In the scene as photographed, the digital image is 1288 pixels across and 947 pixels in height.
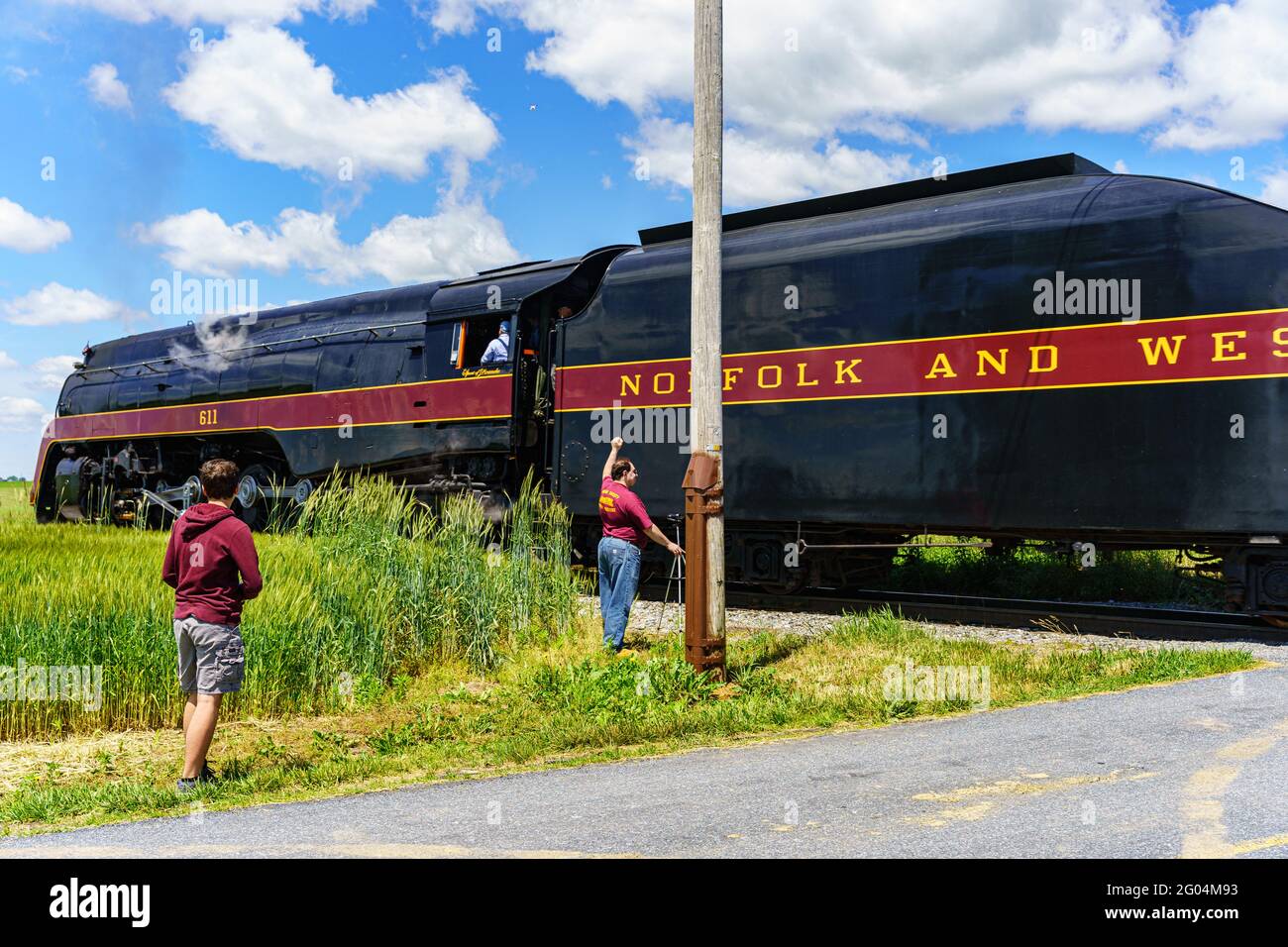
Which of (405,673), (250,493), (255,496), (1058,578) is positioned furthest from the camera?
(250,493)

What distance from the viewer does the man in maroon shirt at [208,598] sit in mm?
5363

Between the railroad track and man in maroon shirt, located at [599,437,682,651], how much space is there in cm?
294

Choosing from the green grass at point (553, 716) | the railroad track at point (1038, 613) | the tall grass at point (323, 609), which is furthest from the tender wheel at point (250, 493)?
the green grass at point (553, 716)

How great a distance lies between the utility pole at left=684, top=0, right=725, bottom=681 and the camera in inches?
302

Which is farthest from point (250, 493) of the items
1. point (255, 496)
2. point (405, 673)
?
point (405, 673)

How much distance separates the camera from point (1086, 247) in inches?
360

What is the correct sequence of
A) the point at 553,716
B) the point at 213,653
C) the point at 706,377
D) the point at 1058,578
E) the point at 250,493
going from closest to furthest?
the point at 213,653
the point at 553,716
the point at 706,377
the point at 1058,578
the point at 250,493

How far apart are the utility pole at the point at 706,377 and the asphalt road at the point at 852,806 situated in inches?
64.8

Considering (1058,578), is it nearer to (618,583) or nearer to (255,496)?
(618,583)

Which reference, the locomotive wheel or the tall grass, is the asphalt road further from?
the locomotive wheel

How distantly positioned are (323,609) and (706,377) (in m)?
3.34

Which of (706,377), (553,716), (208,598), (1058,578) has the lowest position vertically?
(553,716)

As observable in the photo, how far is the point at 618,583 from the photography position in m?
8.56
